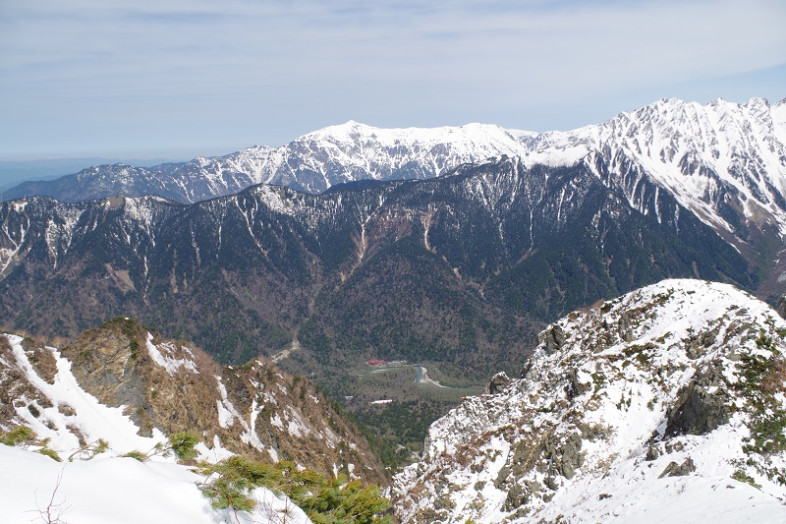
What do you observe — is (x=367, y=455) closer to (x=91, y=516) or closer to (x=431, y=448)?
(x=431, y=448)

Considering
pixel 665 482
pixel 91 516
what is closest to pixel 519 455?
pixel 665 482

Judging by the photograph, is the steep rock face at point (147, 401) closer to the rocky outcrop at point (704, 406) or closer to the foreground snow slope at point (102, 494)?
the foreground snow slope at point (102, 494)

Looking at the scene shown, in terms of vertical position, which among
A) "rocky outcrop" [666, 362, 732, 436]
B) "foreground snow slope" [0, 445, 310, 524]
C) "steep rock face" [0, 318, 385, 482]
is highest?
"foreground snow slope" [0, 445, 310, 524]

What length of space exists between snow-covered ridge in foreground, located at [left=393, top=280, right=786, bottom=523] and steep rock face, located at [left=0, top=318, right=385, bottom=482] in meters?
33.8

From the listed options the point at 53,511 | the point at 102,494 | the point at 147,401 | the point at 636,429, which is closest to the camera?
the point at 53,511

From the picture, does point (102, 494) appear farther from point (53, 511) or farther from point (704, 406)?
point (704, 406)

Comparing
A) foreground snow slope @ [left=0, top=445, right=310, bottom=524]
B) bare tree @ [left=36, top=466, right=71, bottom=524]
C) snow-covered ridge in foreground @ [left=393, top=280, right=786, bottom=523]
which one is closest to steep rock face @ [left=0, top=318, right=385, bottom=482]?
snow-covered ridge in foreground @ [left=393, top=280, right=786, bottom=523]

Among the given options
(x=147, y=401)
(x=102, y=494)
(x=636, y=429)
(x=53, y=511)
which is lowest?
(x=147, y=401)

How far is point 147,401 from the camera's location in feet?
252

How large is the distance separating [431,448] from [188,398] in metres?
43.2

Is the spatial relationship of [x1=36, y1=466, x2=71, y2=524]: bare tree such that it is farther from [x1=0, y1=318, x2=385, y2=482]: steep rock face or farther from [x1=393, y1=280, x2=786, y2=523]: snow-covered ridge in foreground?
[x1=0, y1=318, x2=385, y2=482]: steep rock face

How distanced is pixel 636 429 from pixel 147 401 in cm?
6978

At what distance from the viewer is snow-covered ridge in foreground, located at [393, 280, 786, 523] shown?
41406 mm

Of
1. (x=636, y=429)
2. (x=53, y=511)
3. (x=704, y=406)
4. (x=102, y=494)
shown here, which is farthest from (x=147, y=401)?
(x=704, y=406)
